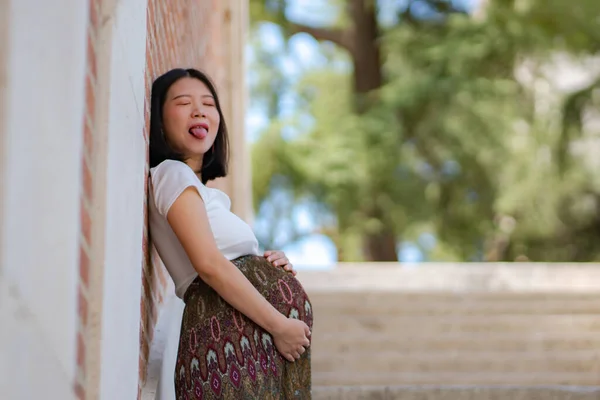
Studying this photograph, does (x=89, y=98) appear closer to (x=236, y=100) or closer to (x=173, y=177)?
(x=173, y=177)

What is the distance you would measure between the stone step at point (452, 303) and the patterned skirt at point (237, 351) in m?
2.59

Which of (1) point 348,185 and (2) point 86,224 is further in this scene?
(1) point 348,185

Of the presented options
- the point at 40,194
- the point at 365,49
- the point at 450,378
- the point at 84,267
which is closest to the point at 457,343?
the point at 450,378

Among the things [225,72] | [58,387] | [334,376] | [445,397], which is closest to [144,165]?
[58,387]

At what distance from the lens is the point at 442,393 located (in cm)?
351

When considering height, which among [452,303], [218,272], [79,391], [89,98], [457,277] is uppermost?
[89,98]

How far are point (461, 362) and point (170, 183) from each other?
2.40m

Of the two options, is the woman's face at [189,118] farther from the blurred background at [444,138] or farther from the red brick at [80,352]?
the blurred background at [444,138]

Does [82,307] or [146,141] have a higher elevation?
[146,141]

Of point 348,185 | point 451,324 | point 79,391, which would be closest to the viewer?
point 79,391

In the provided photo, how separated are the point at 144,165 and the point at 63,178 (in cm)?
85

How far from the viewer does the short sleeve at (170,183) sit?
246cm

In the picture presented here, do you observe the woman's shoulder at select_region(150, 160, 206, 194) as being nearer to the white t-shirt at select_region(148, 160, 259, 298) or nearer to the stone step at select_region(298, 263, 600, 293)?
the white t-shirt at select_region(148, 160, 259, 298)

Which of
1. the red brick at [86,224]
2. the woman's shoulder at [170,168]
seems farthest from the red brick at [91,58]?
the woman's shoulder at [170,168]
